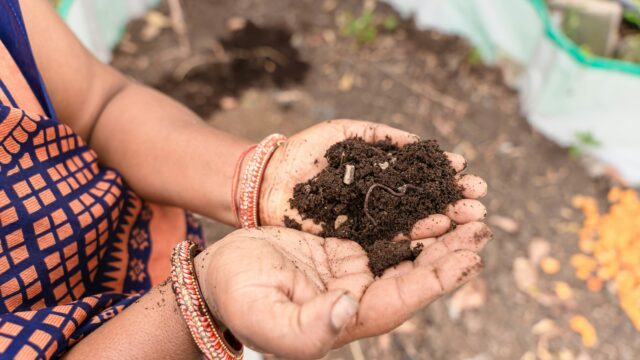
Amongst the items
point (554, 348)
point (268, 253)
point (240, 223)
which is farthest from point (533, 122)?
point (268, 253)

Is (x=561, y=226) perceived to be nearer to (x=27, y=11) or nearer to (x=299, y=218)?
(x=299, y=218)

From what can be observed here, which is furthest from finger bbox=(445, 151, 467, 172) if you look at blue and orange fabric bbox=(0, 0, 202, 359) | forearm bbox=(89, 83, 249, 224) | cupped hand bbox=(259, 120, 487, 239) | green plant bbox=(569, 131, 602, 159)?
green plant bbox=(569, 131, 602, 159)

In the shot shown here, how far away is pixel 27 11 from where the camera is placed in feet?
5.34

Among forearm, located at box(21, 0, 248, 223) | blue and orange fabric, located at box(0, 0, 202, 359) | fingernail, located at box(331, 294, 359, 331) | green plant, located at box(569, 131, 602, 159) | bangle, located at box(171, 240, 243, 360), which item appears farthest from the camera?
green plant, located at box(569, 131, 602, 159)

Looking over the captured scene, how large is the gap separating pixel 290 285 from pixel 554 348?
7.27ft

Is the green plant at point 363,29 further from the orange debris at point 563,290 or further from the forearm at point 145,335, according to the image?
the forearm at point 145,335

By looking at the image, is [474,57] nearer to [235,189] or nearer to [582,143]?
[582,143]

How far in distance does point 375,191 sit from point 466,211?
30cm

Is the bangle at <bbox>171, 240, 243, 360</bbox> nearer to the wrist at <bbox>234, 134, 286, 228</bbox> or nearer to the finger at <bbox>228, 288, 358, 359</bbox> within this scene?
the finger at <bbox>228, 288, 358, 359</bbox>

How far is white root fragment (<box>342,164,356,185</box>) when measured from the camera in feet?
5.66

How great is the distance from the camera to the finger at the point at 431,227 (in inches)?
63.9

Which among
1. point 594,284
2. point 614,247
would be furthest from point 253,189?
point 614,247

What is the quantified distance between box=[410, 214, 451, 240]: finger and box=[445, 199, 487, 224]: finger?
34 mm

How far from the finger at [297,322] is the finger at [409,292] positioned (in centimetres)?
16
